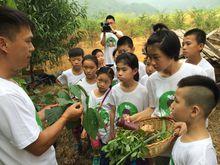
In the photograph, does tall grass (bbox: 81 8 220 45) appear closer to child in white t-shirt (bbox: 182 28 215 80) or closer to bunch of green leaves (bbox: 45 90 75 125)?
child in white t-shirt (bbox: 182 28 215 80)

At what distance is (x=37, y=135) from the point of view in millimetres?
1785

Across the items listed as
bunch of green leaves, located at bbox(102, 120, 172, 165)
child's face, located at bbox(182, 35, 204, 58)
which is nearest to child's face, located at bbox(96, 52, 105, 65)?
child's face, located at bbox(182, 35, 204, 58)

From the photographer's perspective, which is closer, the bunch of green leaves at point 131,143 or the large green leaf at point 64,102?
the large green leaf at point 64,102

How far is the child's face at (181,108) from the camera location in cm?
207

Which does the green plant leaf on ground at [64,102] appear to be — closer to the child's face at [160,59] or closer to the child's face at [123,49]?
the child's face at [160,59]

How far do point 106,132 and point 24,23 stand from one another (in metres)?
1.79

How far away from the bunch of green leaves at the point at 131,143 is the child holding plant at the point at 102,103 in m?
0.73

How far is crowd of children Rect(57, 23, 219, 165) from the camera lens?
2051 mm

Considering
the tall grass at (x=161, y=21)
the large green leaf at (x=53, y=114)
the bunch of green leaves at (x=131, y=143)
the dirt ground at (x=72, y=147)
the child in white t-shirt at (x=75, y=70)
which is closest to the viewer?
the large green leaf at (x=53, y=114)

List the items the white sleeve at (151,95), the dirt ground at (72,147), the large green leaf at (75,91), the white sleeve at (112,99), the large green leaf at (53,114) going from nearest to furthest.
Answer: the large green leaf at (53,114) → the large green leaf at (75,91) → the white sleeve at (151,95) → the white sleeve at (112,99) → the dirt ground at (72,147)

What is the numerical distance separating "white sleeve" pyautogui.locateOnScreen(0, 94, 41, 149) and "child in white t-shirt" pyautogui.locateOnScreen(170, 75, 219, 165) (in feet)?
2.78

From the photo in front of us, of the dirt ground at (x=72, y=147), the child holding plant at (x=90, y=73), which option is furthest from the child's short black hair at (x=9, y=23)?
the dirt ground at (x=72, y=147)

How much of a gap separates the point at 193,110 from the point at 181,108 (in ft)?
0.23

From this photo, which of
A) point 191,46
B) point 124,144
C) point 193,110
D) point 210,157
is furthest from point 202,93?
point 191,46
